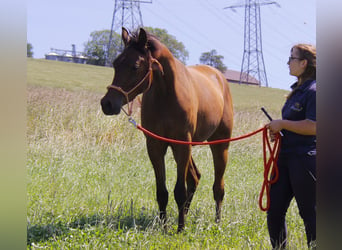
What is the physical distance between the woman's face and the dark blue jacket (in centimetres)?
11

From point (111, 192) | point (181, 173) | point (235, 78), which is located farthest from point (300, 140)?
point (235, 78)

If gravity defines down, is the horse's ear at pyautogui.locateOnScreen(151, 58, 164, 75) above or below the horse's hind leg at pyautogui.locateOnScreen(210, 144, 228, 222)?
above

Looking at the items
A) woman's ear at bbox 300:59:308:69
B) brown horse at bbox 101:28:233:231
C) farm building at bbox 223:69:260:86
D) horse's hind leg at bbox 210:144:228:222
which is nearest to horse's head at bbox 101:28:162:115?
brown horse at bbox 101:28:233:231

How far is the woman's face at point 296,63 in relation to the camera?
2873 millimetres

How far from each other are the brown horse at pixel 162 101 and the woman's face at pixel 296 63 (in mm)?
1355

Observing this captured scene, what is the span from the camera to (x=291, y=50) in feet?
9.61

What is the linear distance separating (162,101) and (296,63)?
153 cm

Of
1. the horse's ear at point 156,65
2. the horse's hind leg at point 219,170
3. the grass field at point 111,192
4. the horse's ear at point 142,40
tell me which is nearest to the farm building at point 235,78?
the grass field at point 111,192

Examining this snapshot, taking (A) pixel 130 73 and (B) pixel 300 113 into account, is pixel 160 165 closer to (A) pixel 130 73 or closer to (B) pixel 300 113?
(A) pixel 130 73

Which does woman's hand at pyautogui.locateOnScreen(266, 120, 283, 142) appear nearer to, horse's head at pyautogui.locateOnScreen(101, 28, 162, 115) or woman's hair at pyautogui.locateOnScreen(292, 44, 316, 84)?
woman's hair at pyautogui.locateOnScreen(292, 44, 316, 84)

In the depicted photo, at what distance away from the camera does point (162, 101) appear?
3924mm

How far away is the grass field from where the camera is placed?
3.35 metres

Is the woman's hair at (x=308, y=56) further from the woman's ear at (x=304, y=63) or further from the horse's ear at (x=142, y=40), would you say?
the horse's ear at (x=142, y=40)

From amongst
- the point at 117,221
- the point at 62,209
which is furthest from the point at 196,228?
the point at 62,209
